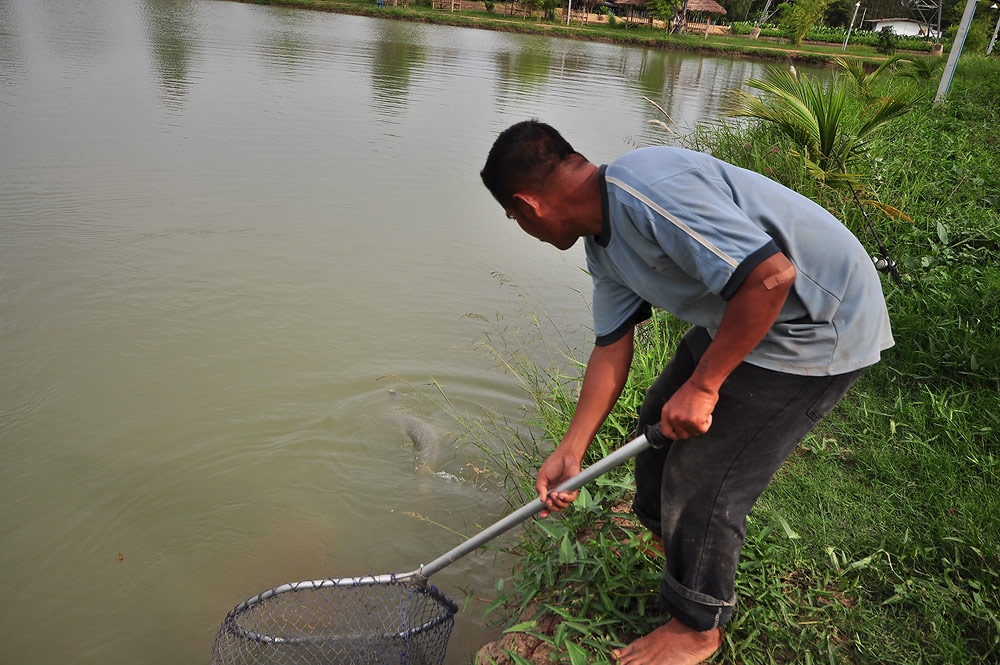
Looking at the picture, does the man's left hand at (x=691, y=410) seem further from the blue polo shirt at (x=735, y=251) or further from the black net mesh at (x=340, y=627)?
the black net mesh at (x=340, y=627)

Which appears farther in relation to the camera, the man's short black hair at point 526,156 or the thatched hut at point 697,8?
the thatched hut at point 697,8

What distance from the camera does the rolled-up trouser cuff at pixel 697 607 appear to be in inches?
67.6

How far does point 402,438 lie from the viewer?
356 cm

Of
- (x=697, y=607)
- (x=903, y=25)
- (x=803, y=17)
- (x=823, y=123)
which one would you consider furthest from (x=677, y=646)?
(x=903, y=25)

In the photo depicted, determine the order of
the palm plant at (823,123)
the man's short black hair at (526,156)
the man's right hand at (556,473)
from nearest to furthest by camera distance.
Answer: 1. the man's short black hair at (526,156)
2. the man's right hand at (556,473)
3. the palm plant at (823,123)

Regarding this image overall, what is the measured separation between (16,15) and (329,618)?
66.2ft

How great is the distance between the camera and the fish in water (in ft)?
11.3

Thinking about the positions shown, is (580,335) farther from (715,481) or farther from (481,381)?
(715,481)

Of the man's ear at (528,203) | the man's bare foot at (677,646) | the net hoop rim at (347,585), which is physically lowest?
the net hoop rim at (347,585)

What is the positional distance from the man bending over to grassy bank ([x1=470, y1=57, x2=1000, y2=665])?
0.29 meters

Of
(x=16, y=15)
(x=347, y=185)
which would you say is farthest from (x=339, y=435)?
(x=16, y=15)

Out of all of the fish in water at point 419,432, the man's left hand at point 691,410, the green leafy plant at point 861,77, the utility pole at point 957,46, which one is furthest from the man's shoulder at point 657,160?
the utility pole at point 957,46

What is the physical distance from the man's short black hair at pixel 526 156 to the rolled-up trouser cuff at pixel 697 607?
41.7 inches

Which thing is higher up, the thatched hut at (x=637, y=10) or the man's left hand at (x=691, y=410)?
the thatched hut at (x=637, y=10)
